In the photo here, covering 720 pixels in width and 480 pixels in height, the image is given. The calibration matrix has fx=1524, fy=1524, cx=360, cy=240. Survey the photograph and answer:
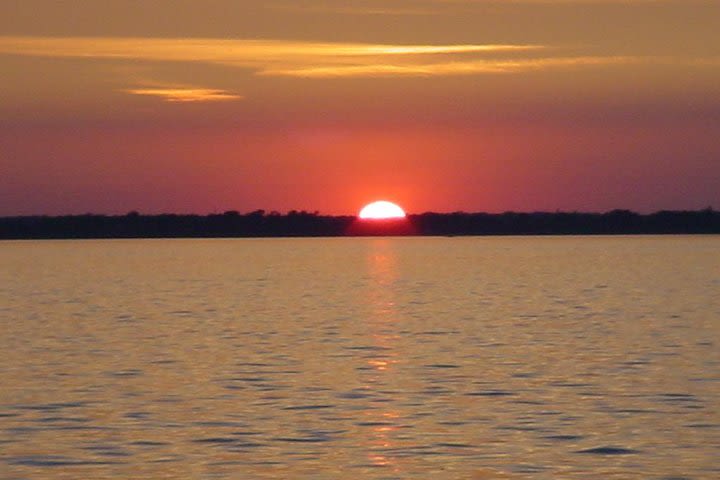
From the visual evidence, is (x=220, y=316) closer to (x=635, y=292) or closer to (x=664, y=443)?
(x=635, y=292)

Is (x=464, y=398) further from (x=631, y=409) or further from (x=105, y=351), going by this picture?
(x=105, y=351)

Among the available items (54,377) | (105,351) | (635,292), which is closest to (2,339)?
(105,351)

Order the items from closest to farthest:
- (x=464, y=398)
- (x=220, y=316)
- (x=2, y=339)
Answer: (x=464, y=398) → (x=2, y=339) → (x=220, y=316)

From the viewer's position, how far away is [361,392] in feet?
121

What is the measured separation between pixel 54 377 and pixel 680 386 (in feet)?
53.1

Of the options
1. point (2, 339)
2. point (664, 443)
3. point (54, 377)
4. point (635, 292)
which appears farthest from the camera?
point (635, 292)

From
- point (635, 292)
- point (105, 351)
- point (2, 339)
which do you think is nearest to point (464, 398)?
point (105, 351)

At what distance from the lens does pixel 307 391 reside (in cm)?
3691

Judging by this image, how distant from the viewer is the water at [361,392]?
27.3 metres

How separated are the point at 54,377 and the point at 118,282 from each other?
2919 inches

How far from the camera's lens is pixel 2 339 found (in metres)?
53.4

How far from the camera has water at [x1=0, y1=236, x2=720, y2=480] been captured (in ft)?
89.6

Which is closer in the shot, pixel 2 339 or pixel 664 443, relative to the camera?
pixel 664 443

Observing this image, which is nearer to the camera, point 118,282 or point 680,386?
point 680,386
